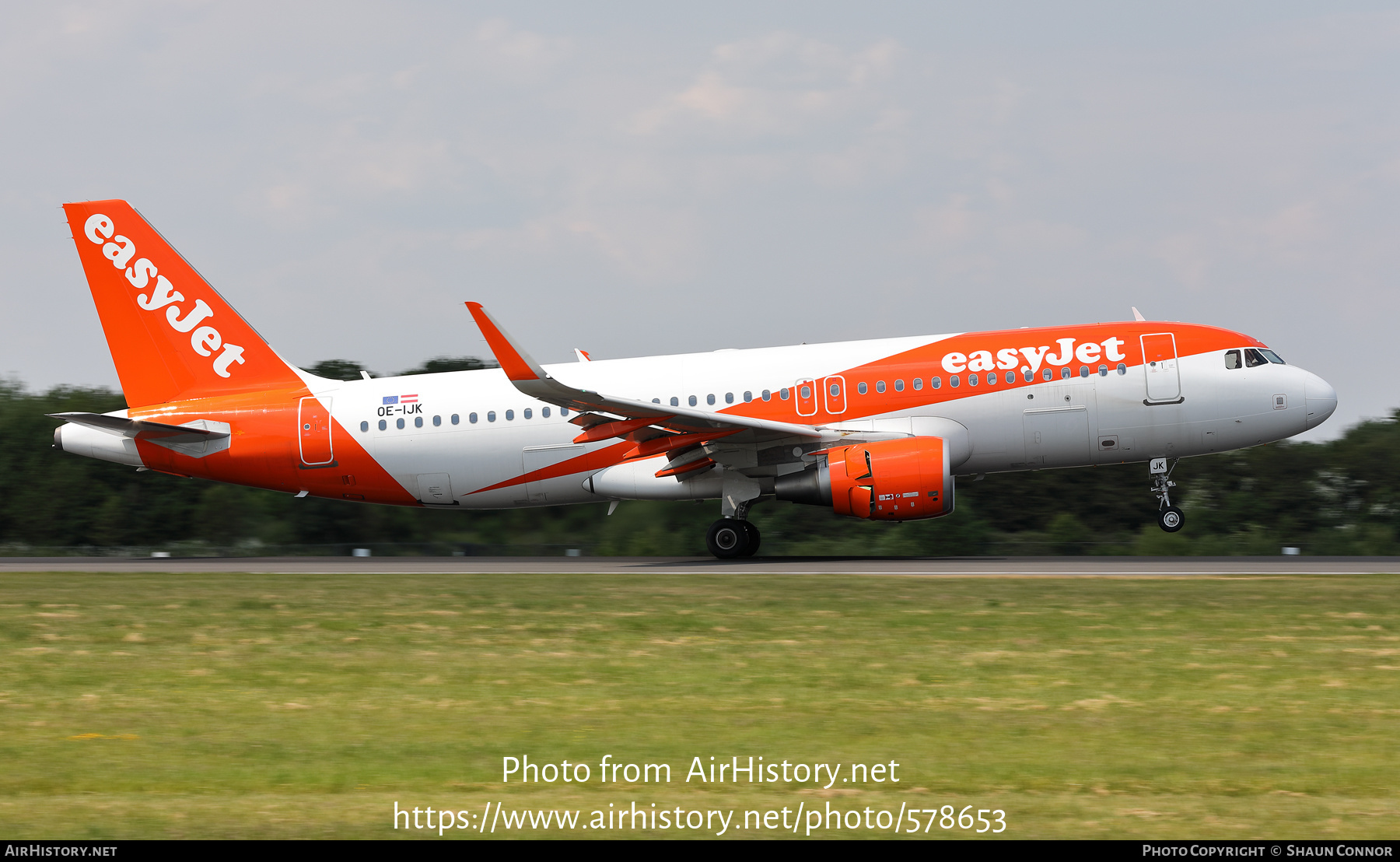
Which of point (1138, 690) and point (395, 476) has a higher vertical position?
point (395, 476)

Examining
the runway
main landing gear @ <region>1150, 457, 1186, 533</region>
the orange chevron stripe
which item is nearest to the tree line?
the runway

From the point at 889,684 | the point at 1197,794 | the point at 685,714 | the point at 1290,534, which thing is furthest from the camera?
the point at 1290,534

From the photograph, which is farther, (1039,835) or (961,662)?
(961,662)

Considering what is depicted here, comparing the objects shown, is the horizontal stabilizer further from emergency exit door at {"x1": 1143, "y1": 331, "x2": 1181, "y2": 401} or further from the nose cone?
the nose cone

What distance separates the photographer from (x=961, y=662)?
11719mm

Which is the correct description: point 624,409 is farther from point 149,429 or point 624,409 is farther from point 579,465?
point 149,429

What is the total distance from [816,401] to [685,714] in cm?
1432

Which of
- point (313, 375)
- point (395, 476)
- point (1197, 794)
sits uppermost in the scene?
point (313, 375)

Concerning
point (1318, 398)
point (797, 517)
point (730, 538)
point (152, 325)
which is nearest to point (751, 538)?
point (730, 538)

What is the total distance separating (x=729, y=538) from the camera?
2412 centimetres

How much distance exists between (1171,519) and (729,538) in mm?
8130

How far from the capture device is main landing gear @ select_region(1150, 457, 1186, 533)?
76.3ft
